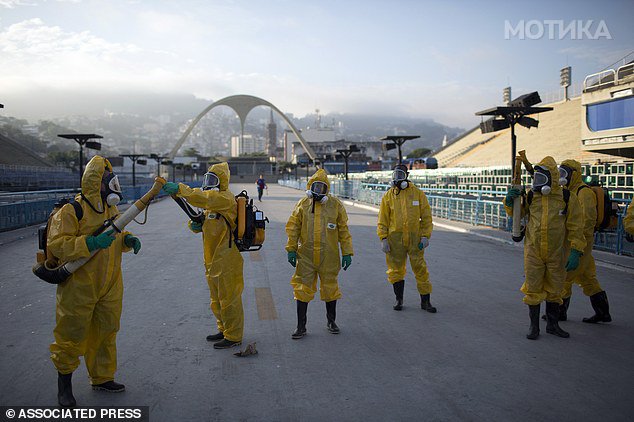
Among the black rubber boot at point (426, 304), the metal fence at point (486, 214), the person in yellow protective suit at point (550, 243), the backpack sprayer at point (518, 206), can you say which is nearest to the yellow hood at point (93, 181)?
the black rubber boot at point (426, 304)

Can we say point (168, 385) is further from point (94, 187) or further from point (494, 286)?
point (494, 286)

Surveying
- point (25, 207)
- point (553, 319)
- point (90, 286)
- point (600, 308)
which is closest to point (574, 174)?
point (600, 308)

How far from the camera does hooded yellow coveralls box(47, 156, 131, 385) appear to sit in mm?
3551

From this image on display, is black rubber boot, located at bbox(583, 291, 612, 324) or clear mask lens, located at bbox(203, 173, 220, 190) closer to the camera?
clear mask lens, located at bbox(203, 173, 220, 190)

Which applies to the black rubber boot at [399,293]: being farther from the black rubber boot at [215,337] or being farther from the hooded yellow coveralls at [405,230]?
the black rubber boot at [215,337]

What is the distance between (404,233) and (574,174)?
224cm

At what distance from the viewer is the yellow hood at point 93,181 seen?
3.75m

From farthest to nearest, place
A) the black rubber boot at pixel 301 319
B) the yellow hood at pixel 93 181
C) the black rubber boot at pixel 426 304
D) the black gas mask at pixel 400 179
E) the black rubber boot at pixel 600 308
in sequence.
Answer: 1. the black gas mask at pixel 400 179
2. the black rubber boot at pixel 426 304
3. the black rubber boot at pixel 600 308
4. the black rubber boot at pixel 301 319
5. the yellow hood at pixel 93 181

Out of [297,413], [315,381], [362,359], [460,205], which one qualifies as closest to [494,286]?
[362,359]

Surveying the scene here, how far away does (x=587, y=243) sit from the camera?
18.8 ft

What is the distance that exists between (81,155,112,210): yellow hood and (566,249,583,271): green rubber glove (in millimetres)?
4817

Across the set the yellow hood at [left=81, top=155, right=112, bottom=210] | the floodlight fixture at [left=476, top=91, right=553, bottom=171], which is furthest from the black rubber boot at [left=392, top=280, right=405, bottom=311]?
the floodlight fixture at [left=476, top=91, right=553, bottom=171]

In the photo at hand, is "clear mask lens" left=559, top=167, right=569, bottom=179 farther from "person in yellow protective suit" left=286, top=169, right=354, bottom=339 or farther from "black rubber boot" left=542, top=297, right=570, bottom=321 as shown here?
"person in yellow protective suit" left=286, top=169, right=354, bottom=339

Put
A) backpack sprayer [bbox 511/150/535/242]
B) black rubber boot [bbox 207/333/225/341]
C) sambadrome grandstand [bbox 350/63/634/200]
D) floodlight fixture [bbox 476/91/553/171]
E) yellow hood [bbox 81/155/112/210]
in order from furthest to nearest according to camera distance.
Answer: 1. sambadrome grandstand [bbox 350/63/634/200]
2. floodlight fixture [bbox 476/91/553/171]
3. backpack sprayer [bbox 511/150/535/242]
4. black rubber boot [bbox 207/333/225/341]
5. yellow hood [bbox 81/155/112/210]
